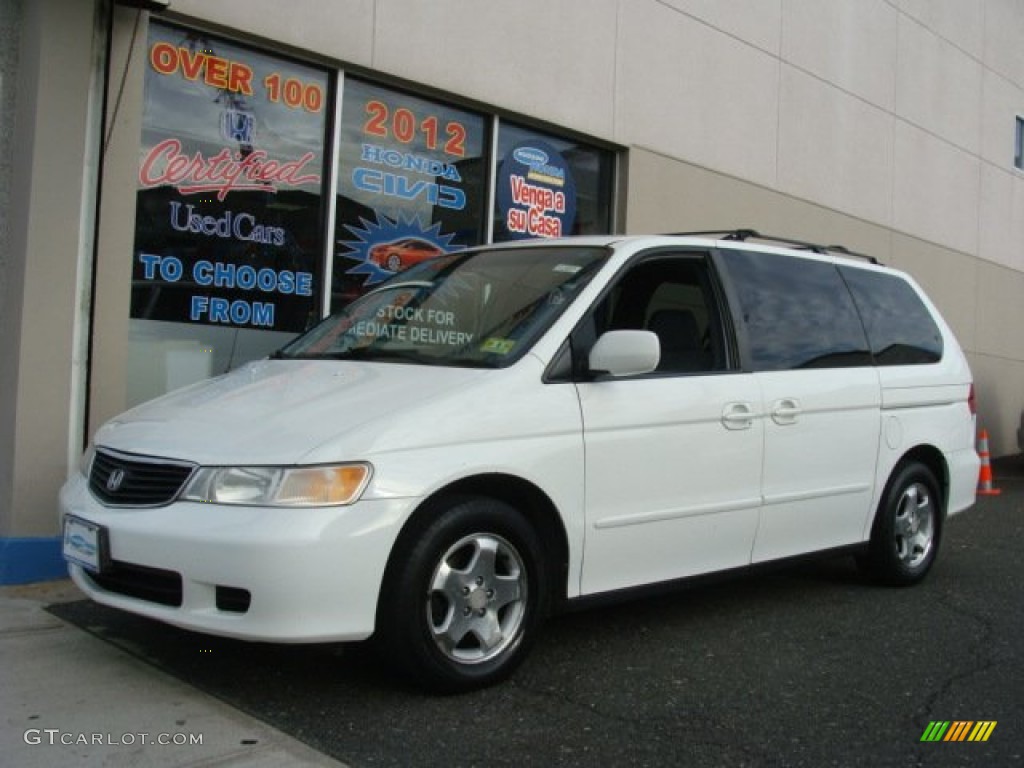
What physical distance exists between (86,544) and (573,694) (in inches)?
75.0

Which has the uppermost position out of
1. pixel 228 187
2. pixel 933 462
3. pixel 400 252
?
pixel 228 187

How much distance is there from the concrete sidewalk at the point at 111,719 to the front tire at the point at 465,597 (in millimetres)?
533

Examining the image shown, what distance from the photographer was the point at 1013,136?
1600 centimetres

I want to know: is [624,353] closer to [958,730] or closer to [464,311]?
[464,311]

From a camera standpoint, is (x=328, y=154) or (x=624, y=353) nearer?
(x=624, y=353)

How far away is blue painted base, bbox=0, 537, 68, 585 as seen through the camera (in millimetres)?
5410

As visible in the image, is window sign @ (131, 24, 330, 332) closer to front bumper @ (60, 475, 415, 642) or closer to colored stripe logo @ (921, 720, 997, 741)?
front bumper @ (60, 475, 415, 642)

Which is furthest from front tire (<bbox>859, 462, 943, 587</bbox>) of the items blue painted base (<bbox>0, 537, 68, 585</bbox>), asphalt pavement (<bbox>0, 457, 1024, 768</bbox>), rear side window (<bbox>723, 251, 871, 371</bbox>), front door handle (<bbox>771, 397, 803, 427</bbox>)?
blue painted base (<bbox>0, 537, 68, 585</bbox>)

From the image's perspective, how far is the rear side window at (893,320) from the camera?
18.5 ft

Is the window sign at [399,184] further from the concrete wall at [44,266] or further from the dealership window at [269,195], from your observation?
the concrete wall at [44,266]

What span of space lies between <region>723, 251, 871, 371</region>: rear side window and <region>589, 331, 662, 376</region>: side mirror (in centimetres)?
100

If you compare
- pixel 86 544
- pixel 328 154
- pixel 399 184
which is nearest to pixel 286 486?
pixel 86 544

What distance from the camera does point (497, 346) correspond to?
410 cm

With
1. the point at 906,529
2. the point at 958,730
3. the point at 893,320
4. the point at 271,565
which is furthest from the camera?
the point at 893,320
